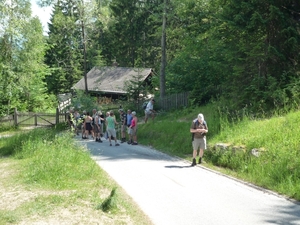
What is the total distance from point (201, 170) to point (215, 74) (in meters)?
12.4

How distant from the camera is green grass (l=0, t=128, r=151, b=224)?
25.3 feet

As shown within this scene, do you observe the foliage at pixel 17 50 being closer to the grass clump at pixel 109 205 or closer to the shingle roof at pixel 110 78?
the shingle roof at pixel 110 78

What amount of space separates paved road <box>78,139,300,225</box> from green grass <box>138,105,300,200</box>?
548 millimetres

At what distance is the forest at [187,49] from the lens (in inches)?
632

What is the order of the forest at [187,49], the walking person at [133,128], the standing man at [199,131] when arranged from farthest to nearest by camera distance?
the walking person at [133,128] < the forest at [187,49] < the standing man at [199,131]

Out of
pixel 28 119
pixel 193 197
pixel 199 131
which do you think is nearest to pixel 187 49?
pixel 28 119

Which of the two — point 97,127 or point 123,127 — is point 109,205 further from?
point 97,127

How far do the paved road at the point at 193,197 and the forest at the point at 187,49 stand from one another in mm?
5255

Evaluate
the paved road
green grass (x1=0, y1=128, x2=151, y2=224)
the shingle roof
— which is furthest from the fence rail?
the paved road

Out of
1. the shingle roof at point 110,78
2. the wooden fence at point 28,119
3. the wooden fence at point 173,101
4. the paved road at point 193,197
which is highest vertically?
the shingle roof at point 110,78

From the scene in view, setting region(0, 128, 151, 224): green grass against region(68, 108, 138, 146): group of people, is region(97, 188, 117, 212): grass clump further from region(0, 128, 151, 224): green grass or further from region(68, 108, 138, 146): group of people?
region(68, 108, 138, 146): group of people

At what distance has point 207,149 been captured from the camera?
45.7ft

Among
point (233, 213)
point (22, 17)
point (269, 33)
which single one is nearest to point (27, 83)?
point (22, 17)

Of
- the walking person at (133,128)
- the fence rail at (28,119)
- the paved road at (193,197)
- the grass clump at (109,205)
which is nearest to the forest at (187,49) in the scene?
the fence rail at (28,119)
